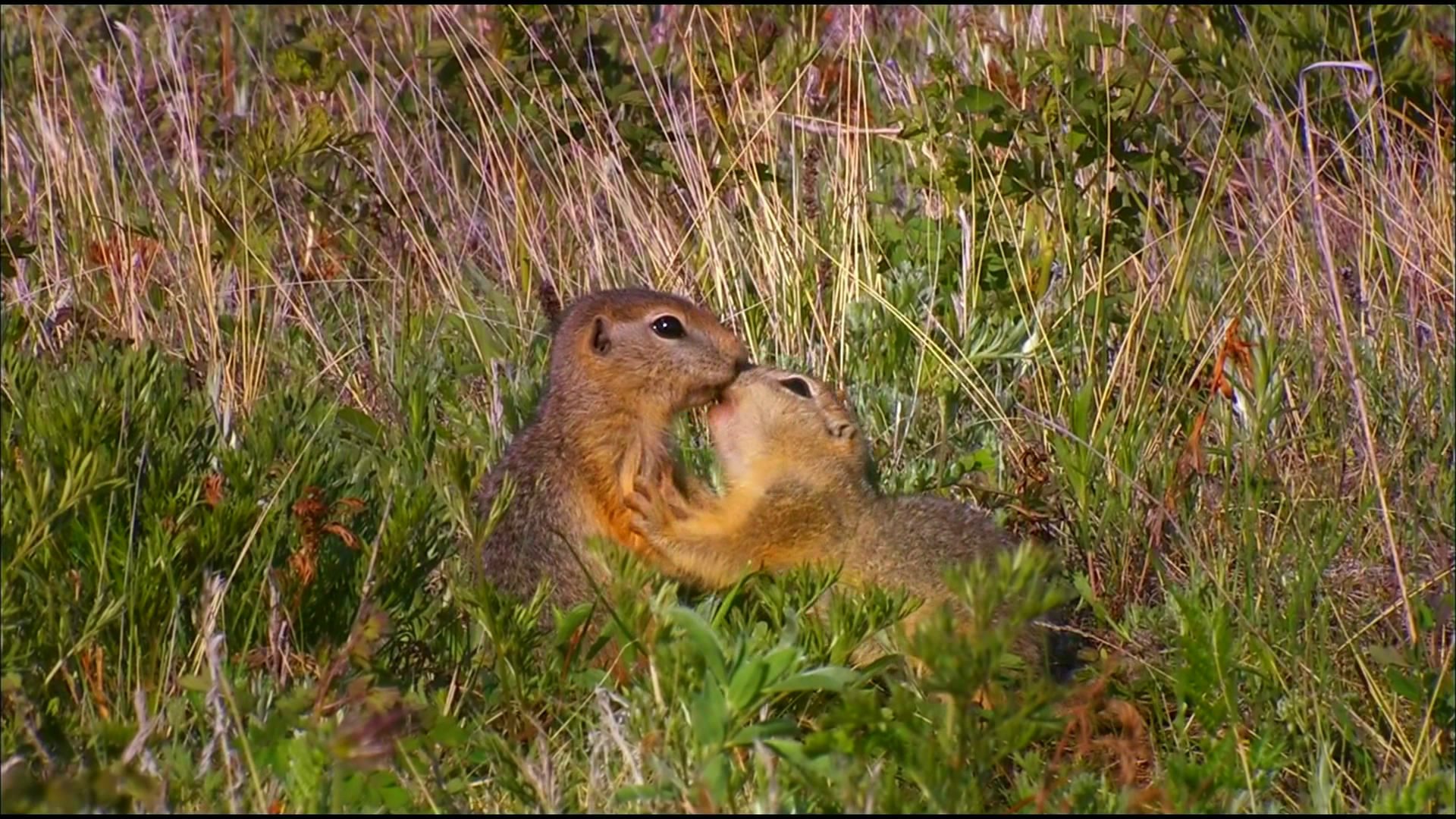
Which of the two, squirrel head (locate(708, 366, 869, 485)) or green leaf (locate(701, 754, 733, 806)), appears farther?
squirrel head (locate(708, 366, 869, 485))

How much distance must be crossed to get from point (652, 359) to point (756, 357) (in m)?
1.05

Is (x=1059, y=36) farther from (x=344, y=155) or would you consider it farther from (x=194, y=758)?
(x=194, y=758)

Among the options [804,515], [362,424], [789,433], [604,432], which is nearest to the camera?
[804,515]

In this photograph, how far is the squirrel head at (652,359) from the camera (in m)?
5.65

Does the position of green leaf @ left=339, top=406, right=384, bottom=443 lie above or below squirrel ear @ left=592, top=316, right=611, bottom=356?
below

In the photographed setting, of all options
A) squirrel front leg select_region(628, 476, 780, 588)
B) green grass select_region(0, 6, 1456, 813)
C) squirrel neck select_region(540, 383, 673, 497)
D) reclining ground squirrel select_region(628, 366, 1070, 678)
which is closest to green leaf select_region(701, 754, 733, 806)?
green grass select_region(0, 6, 1456, 813)

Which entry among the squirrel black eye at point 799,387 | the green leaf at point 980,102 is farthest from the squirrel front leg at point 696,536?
the green leaf at point 980,102

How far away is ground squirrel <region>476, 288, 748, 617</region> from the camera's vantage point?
525cm

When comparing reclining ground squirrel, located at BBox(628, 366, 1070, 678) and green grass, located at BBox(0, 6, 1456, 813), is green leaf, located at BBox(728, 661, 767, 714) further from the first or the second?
reclining ground squirrel, located at BBox(628, 366, 1070, 678)

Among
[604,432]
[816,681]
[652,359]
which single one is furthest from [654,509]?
[816,681]

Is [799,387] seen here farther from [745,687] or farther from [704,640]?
[745,687]

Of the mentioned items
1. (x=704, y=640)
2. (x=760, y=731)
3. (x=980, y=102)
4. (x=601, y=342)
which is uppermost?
(x=980, y=102)

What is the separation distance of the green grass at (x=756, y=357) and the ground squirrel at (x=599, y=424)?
0.23 metres

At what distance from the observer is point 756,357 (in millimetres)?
6648
